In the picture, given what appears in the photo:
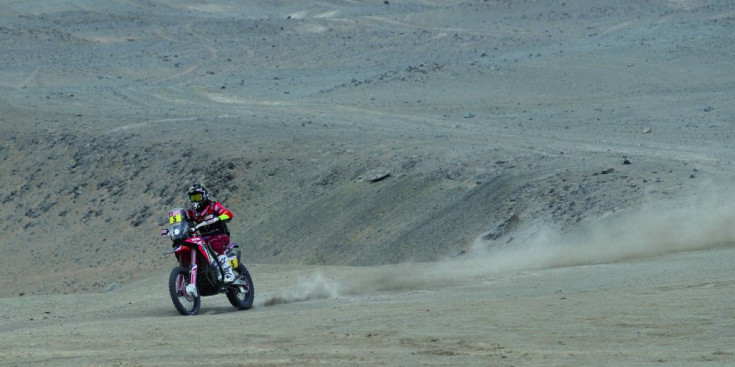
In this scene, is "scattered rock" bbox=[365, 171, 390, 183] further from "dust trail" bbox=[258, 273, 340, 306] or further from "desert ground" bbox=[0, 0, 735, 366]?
"dust trail" bbox=[258, 273, 340, 306]

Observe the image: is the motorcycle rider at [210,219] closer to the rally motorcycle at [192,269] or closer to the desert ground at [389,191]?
the rally motorcycle at [192,269]

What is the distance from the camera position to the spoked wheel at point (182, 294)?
14.2 metres

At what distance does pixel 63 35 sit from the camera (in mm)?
57406

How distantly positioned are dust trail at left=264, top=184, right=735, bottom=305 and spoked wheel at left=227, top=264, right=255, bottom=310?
19.0 inches

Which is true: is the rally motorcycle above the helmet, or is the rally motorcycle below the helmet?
below

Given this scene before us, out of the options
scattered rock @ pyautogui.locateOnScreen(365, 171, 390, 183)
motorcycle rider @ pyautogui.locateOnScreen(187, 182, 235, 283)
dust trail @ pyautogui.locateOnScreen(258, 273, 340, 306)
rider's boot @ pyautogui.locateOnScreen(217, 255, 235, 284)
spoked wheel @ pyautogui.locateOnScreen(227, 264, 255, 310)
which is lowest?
scattered rock @ pyautogui.locateOnScreen(365, 171, 390, 183)

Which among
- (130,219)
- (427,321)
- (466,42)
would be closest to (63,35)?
(466,42)

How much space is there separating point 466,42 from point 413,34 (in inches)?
175

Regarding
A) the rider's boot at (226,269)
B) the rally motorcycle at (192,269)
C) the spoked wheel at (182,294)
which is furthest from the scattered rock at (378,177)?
the spoked wheel at (182,294)

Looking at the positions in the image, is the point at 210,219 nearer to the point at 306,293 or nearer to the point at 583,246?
the point at 306,293

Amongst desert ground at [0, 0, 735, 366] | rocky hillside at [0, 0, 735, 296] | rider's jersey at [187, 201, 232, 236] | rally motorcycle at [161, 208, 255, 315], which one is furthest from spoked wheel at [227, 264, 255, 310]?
rocky hillside at [0, 0, 735, 296]

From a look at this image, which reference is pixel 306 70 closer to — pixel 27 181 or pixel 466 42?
pixel 466 42

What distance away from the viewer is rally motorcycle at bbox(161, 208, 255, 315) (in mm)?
14242

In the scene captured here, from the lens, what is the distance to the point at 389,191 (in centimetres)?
2356
